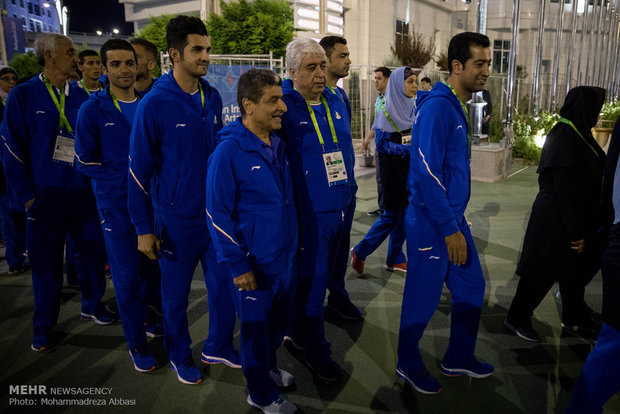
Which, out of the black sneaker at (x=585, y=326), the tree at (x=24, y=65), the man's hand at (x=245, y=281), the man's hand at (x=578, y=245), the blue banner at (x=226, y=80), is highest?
the tree at (x=24, y=65)

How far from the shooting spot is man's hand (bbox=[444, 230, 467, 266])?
262 cm

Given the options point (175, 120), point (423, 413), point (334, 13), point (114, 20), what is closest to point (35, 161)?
point (175, 120)

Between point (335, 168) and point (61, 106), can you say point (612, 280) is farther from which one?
point (61, 106)

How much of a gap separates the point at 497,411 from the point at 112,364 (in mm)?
2516

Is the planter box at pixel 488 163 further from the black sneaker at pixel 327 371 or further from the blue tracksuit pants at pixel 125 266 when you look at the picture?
the blue tracksuit pants at pixel 125 266

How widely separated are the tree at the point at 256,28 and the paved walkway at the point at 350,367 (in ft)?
49.0

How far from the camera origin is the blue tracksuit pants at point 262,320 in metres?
2.48

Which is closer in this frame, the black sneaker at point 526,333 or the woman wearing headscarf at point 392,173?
the black sneaker at point 526,333

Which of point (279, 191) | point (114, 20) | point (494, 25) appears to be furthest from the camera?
point (114, 20)

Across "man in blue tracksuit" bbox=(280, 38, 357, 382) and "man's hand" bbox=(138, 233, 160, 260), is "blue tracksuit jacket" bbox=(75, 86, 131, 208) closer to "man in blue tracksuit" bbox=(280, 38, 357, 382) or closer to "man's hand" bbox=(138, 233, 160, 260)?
"man's hand" bbox=(138, 233, 160, 260)

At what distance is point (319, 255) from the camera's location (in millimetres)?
2895

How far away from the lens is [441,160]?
2.60 m

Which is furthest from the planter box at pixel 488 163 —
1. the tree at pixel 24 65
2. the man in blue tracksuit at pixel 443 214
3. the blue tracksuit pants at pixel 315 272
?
the tree at pixel 24 65

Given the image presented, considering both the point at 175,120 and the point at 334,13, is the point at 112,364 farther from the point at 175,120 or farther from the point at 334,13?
the point at 334,13
